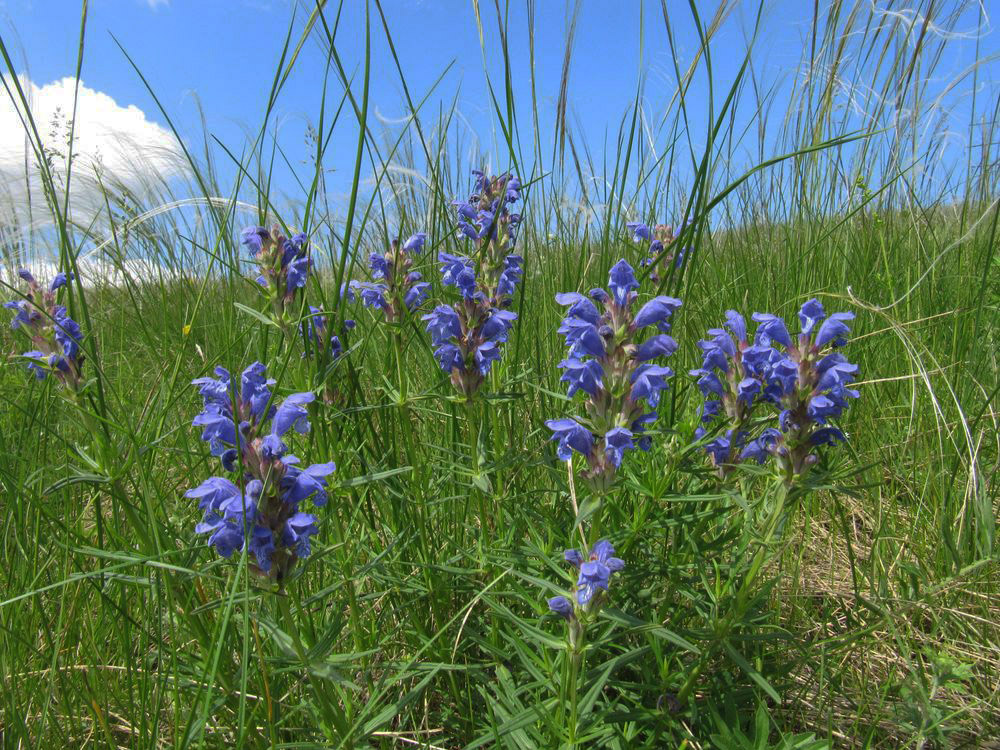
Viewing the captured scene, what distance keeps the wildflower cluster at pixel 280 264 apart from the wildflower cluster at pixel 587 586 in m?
1.61

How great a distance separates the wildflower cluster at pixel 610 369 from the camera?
1967 millimetres

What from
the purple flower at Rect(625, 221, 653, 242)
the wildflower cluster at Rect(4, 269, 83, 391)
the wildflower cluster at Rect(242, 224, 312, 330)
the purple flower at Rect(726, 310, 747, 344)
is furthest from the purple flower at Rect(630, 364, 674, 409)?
the purple flower at Rect(625, 221, 653, 242)

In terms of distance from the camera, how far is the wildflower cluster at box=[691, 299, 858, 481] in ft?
6.80

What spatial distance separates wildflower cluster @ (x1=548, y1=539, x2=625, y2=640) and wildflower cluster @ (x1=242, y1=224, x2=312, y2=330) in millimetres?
1613

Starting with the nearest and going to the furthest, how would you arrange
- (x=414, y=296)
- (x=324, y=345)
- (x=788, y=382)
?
1. (x=788, y=382)
2. (x=324, y=345)
3. (x=414, y=296)

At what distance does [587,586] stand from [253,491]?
997 millimetres

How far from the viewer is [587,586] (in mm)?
1896

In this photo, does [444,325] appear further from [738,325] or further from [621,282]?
[738,325]

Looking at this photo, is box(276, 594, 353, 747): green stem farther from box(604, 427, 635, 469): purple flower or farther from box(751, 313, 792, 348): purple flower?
box(751, 313, 792, 348): purple flower

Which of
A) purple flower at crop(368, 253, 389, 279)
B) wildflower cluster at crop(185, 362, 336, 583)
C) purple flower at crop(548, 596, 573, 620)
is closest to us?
wildflower cluster at crop(185, 362, 336, 583)

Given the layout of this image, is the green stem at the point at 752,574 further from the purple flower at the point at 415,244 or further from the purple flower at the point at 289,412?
the purple flower at the point at 415,244

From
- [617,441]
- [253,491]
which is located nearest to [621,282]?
[617,441]

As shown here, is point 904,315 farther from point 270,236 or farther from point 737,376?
point 270,236

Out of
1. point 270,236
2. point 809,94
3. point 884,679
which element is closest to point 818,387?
point 884,679
